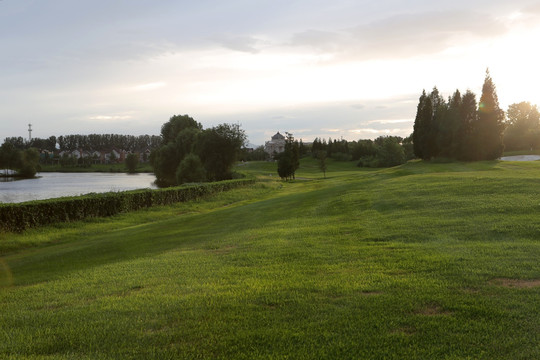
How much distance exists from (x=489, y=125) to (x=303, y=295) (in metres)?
42.2

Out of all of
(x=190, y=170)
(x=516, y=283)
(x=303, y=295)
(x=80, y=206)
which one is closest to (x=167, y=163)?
(x=190, y=170)

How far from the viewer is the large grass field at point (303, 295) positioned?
450cm

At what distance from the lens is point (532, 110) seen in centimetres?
9350

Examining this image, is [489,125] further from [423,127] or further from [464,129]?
[423,127]

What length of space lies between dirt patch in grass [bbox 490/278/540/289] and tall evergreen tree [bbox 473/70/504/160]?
3945cm

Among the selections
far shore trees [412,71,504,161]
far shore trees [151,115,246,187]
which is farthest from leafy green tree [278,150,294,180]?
far shore trees [412,71,504,161]

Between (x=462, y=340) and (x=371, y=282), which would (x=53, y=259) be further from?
(x=462, y=340)

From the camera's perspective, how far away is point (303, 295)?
6078 millimetres

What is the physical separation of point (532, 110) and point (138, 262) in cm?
10833

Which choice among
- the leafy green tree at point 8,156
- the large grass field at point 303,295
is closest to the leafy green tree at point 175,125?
the leafy green tree at point 8,156

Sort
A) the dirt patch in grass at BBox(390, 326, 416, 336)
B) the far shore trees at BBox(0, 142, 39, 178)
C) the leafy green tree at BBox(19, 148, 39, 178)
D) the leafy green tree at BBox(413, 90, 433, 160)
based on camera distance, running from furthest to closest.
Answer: the far shore trees at BBox(0, 142, 39, 178) < the leafy green tree at BBox(19, 148, 39, 178) < the leafy green tree at BBox(413, 90, 433, 160) < the dirt patch in grass at BBox(390, 326, 416, 336)

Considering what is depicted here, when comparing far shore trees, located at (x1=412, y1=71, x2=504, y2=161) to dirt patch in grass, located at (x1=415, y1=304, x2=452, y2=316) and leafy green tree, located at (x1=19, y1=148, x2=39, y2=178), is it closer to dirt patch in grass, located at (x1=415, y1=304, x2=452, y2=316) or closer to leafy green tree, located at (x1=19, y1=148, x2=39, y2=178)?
dirt patch in grass, located at (x1=415, y1=304, x2=452, y2=316)

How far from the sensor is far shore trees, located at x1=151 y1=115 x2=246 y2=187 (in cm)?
6138

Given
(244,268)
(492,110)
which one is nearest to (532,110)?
(492,110)
